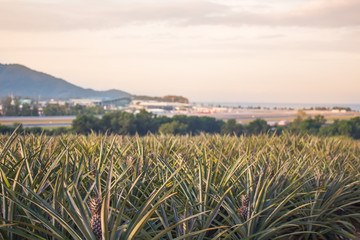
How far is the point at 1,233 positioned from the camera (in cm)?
224

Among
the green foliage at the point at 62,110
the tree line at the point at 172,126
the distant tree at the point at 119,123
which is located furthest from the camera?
the green foliage at the point at 62,110

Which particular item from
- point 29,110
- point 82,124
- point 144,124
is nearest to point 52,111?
point 29,110

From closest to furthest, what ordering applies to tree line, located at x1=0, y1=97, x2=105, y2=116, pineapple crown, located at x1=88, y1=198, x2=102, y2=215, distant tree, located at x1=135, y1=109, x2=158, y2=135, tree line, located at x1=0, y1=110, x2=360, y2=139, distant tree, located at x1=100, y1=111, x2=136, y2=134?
1. pineapple crown, located at x1=88, y1=198, x2=102, y2=215
2. tree line, located at x1=0, y1=110, x2=360, y2=139
3. distant tree, located at x1=100, y1=111, x2=136, y2=134
4. distant tree, located at x1=135, y1=109, x2=158, y2=135
5. tree line, located at x1=0, y1=97, x2=105, y2=116

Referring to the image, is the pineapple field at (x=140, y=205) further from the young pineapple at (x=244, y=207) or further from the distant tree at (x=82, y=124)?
the distant tree at (x=82, y=124)

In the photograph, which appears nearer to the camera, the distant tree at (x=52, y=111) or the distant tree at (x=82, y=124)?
the distant tree at (x=82, y=124)

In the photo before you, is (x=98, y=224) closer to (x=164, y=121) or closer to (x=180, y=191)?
(x=180, y=191)

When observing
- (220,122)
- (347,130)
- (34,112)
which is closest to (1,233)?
(347,130)

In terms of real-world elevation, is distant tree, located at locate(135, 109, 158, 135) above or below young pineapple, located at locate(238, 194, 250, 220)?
below

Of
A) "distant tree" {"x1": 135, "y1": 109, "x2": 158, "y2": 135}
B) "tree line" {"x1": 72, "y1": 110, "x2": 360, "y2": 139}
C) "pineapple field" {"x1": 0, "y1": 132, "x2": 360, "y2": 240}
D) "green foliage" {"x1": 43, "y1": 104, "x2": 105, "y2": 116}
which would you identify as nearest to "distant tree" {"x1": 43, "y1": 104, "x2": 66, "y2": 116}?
"green foliage" {"x1": 43, "y1": 104, "x2": 105, "y2": 116}

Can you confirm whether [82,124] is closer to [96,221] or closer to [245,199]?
[245,199]

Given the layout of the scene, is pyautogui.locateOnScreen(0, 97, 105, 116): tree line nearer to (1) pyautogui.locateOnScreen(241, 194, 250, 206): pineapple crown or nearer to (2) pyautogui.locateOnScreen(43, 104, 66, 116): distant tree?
(2) pyautogui.locateOnScreen(43, 104, 66, 116): distant tree

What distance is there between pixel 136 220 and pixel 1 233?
3.10 ft

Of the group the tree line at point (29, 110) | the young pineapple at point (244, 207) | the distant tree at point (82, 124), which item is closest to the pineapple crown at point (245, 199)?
the young pineapple at point (244, 207)

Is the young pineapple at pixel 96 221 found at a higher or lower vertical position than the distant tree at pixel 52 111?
higher
